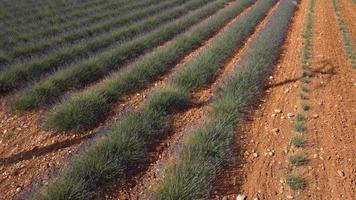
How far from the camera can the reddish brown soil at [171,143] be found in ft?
14.8

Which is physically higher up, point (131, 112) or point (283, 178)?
point (131, 112)

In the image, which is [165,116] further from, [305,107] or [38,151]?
[305,107]

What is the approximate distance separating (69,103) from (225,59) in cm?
541

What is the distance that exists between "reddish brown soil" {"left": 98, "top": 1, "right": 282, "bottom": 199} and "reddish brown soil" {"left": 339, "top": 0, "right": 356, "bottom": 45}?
26.4 ft

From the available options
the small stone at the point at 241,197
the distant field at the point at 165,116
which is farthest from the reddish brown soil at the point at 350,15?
the small stone at the point at 241,197

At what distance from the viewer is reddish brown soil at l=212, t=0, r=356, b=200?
4789 mm

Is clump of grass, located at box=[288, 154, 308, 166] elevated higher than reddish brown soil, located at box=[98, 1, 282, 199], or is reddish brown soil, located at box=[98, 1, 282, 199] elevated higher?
reddish brown soil, located at box=[98, 1, 282, 199]

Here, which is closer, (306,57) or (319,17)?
(306,57)

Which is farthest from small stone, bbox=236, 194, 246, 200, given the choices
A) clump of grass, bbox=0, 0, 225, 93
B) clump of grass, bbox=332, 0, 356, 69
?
clump of grass, bbox=332, 0, 356, 69

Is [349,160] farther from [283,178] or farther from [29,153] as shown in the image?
[29,153]

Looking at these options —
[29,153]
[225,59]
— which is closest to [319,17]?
[225,59]

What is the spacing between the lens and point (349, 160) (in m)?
5.48

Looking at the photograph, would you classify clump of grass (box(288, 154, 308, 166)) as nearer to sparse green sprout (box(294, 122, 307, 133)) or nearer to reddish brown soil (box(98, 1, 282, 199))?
sparse green sprout (box(294, 122, 307, 133))

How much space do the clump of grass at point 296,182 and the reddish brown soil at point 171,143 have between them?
1695 millimetres
